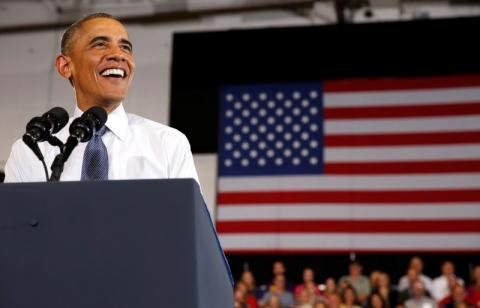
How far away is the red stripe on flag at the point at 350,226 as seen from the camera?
28.3 feet

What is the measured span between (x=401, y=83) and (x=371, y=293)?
9.59 feet

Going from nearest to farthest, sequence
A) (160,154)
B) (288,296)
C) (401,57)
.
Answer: (160,154) < (288,296) < (401,57)

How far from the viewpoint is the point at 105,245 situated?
1005 mm

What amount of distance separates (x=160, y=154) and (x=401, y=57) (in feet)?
26.0

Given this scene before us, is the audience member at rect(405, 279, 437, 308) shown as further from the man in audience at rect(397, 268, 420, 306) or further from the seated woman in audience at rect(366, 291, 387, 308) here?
the seated woman in audience at rect(366, 291, 387, 308)

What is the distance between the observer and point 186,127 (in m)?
9.42

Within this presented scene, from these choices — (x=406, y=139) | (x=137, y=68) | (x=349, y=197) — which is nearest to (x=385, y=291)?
(x=349, y=197)

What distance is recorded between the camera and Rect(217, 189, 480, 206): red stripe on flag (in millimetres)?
8711

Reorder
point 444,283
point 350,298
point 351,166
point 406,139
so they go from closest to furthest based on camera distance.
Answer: point 350,298, point 444,283, point 406,139, point 351,166

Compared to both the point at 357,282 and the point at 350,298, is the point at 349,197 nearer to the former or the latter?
the point at 357,282

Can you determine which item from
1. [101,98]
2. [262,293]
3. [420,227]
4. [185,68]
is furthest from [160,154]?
[185,68]

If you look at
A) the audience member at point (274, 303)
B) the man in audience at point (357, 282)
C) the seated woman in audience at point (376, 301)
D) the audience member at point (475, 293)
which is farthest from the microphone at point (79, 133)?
the man in audience at point (357, 282)

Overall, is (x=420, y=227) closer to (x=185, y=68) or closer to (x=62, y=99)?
(x=185, y=68)

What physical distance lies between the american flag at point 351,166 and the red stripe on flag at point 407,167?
0.01 m
